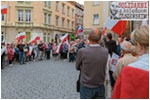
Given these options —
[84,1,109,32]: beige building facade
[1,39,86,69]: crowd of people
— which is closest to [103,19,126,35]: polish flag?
[1,39,86,69]: crowd of people

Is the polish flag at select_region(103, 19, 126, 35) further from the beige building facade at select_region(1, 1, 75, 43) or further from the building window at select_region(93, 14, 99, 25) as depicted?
the beige building facade at select_region(1, 1, 75, 43)

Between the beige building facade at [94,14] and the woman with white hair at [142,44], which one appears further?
the beige building facade at [94,14]

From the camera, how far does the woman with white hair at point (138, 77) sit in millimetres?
1407

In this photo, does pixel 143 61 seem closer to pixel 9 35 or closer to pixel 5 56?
pixel 5 56

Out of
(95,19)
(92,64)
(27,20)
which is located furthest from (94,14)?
(92,64)

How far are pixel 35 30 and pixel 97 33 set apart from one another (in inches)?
1225

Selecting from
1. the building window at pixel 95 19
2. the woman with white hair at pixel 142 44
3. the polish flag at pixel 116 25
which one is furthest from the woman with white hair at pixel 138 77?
the building window at pixel 95 19

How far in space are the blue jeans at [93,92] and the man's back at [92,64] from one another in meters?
0.07

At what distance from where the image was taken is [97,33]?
2.93m

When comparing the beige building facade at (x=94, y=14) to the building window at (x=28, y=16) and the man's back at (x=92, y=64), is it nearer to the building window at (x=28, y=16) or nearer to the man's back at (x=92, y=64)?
the building window at (x=28, y=16)

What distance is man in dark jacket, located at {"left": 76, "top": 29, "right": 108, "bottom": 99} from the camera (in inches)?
114

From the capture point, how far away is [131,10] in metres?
A: 5.38

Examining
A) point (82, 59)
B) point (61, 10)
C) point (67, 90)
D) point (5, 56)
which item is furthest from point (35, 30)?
point (82, 59)

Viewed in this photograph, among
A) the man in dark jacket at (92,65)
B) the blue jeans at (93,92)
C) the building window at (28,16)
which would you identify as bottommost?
the blue jeans at (93,92)
